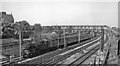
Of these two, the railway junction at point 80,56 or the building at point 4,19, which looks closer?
the railway junction at point 80,56

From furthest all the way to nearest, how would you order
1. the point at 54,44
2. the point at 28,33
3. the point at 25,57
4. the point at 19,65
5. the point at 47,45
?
the point at 28,33
the point at 54,44
the point at 47,45
the point at 25,57
the point at 19,65

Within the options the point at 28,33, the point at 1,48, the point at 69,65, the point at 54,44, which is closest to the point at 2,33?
the point at 28,33

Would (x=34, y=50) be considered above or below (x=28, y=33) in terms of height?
below

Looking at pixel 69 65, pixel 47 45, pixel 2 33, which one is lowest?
pixel 69 65

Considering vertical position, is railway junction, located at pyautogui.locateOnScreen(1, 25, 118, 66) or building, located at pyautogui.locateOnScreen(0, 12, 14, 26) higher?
building, located at pyautogui.locateOnScreen(0, 12, 14, 26)

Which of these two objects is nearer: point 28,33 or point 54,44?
point 54,44

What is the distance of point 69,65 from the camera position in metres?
5.87

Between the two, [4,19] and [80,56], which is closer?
[80,56]

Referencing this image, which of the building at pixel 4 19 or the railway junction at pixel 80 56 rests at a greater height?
the building at pixel 4 19

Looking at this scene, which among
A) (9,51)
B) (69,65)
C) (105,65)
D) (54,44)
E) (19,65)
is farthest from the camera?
(54,44)

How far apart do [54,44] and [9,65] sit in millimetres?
5373

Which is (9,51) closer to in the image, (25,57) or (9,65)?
(25,57)

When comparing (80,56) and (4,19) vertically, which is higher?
(4,19)

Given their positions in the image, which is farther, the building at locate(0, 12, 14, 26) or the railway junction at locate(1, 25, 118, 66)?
Result: the building at locate(0, 12, 14, 26)
